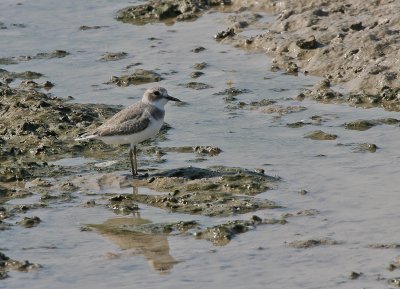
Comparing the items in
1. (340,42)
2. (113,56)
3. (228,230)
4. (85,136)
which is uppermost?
(340,42)

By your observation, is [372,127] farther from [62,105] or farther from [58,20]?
[58,20]

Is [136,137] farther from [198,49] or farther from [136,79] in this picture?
[198,49]

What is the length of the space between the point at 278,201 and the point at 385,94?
4.02 metres

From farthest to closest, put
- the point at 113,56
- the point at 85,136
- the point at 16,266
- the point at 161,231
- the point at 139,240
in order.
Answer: the point at 113,56
the point at 85,136
the point at 161,231
the point at 139,240
the point at 16,266

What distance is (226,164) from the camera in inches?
548

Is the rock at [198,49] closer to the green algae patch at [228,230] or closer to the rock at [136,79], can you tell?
the rock at [136,79]

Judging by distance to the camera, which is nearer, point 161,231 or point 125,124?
point 161,231

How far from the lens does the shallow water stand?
1073 centimetres

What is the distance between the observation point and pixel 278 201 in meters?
12.5

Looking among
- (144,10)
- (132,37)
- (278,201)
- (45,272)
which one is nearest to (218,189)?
(278,201)

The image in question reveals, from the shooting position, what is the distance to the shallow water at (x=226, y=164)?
10727 mm

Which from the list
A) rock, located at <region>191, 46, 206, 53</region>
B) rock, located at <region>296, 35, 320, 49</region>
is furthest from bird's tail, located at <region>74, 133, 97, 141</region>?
rock, located at <region>191, 46, 206, 53</region>

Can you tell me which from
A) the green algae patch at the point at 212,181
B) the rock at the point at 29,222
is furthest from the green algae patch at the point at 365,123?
the rock at the point at 29,222

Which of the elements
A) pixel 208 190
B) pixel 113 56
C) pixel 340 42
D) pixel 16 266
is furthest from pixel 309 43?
pixel 16 266
